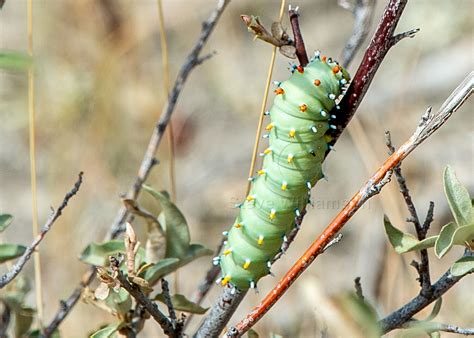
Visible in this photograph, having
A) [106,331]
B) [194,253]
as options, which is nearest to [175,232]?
[194,253]

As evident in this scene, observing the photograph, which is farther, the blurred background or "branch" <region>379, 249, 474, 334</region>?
the blurred background

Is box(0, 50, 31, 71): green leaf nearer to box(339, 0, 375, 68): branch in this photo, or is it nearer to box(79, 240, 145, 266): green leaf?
box(79, 240, 145, 266): green leaf

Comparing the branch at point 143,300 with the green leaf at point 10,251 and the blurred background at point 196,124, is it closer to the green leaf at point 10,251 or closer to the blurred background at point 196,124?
→ the green leaf at point 10,251

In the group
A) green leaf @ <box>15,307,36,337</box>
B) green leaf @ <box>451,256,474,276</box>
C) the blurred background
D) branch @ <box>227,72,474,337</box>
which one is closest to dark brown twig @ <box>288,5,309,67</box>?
branch @ <box>227,72,474,337</box>

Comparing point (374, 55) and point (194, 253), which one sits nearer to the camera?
point (374, 55)

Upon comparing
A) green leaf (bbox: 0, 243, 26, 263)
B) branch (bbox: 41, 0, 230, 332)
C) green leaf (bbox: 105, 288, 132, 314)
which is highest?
branch (bbox: 41, 0, 230, 332)

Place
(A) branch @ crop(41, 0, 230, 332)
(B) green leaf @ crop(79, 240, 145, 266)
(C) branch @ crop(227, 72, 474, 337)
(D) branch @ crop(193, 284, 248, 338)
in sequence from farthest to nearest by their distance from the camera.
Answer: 1. (A) branch @ crop(41, 0, 230, 332)
2. (B) green leaf @ crop(79, 240, 145, 266)
3. (D) branch @ crop(193, 284, 248, 338)
4. (C) branch @ crop(227, 72, 474, 337)

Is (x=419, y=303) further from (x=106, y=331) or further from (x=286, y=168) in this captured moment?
(x=106, y=331)
